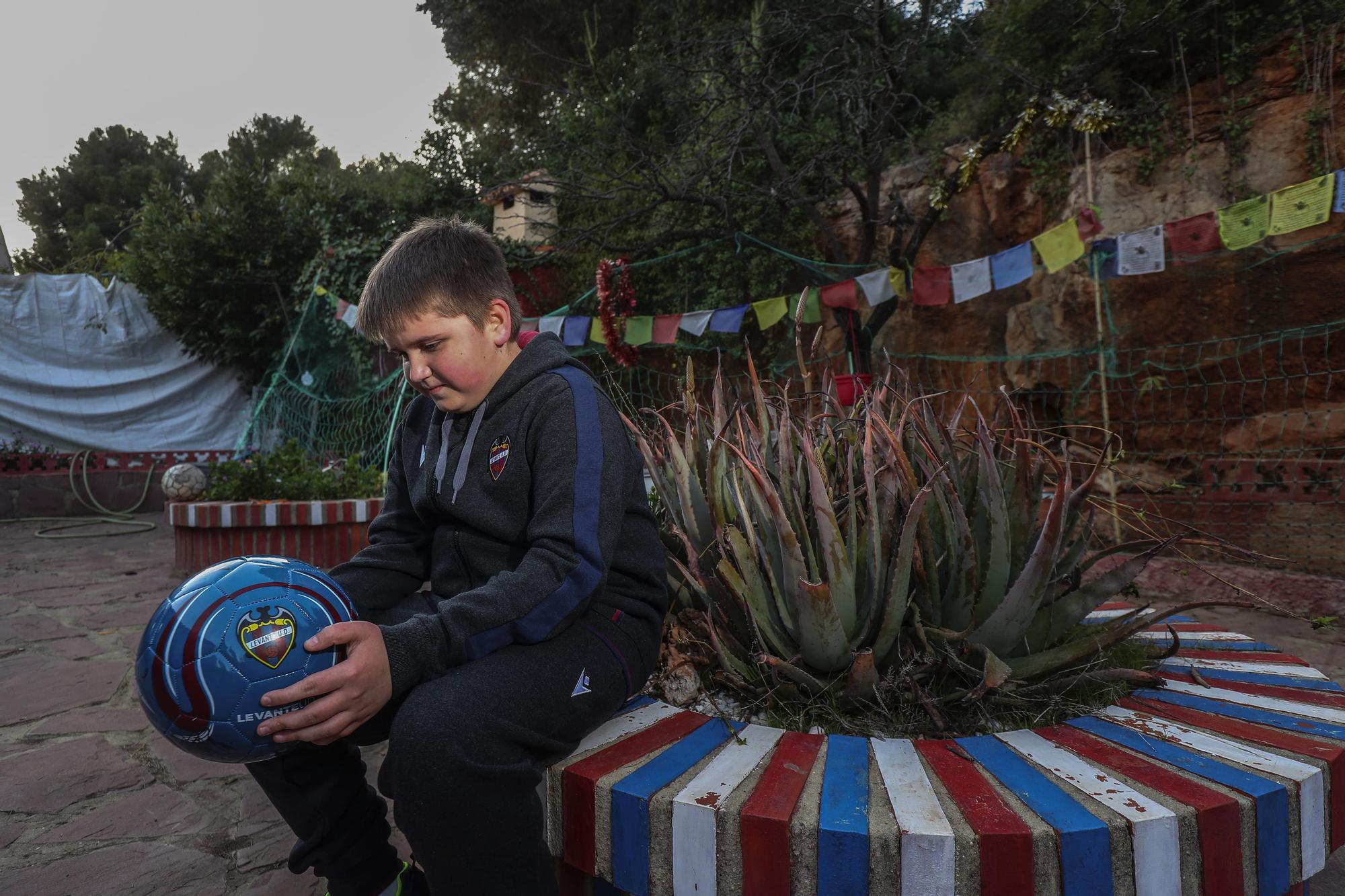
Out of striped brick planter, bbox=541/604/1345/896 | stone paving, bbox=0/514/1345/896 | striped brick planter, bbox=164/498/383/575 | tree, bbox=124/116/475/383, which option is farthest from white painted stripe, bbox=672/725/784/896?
tree, bbox=124/116/475/383

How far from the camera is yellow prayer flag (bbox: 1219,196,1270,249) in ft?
16.8

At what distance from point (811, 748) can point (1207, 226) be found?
5770 millimetres

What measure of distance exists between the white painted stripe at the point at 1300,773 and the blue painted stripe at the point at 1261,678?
39 centimetres

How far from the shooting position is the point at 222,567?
1.33 meters

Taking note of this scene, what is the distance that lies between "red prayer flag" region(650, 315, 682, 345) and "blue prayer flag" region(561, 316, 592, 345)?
0.72 m

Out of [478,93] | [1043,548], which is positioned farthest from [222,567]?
[478,93]

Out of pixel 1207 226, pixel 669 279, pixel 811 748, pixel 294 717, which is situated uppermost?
pixel 669 279

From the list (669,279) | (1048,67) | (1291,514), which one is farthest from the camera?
(669,279)

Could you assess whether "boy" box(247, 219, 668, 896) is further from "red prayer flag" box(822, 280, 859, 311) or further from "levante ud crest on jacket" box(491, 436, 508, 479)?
"red prayer flag" box(822, 280, 859, 311)

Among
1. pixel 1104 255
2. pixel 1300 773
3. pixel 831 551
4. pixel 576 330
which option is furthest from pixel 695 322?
pixel 1300 773

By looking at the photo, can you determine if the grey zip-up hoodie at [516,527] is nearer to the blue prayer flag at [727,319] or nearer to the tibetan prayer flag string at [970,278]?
the blue prayer flag at [727,319]

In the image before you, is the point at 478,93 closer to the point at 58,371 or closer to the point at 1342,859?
the point at 58,371

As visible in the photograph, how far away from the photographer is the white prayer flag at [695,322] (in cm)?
724

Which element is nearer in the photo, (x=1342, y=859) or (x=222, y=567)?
(x=222, y=567)
